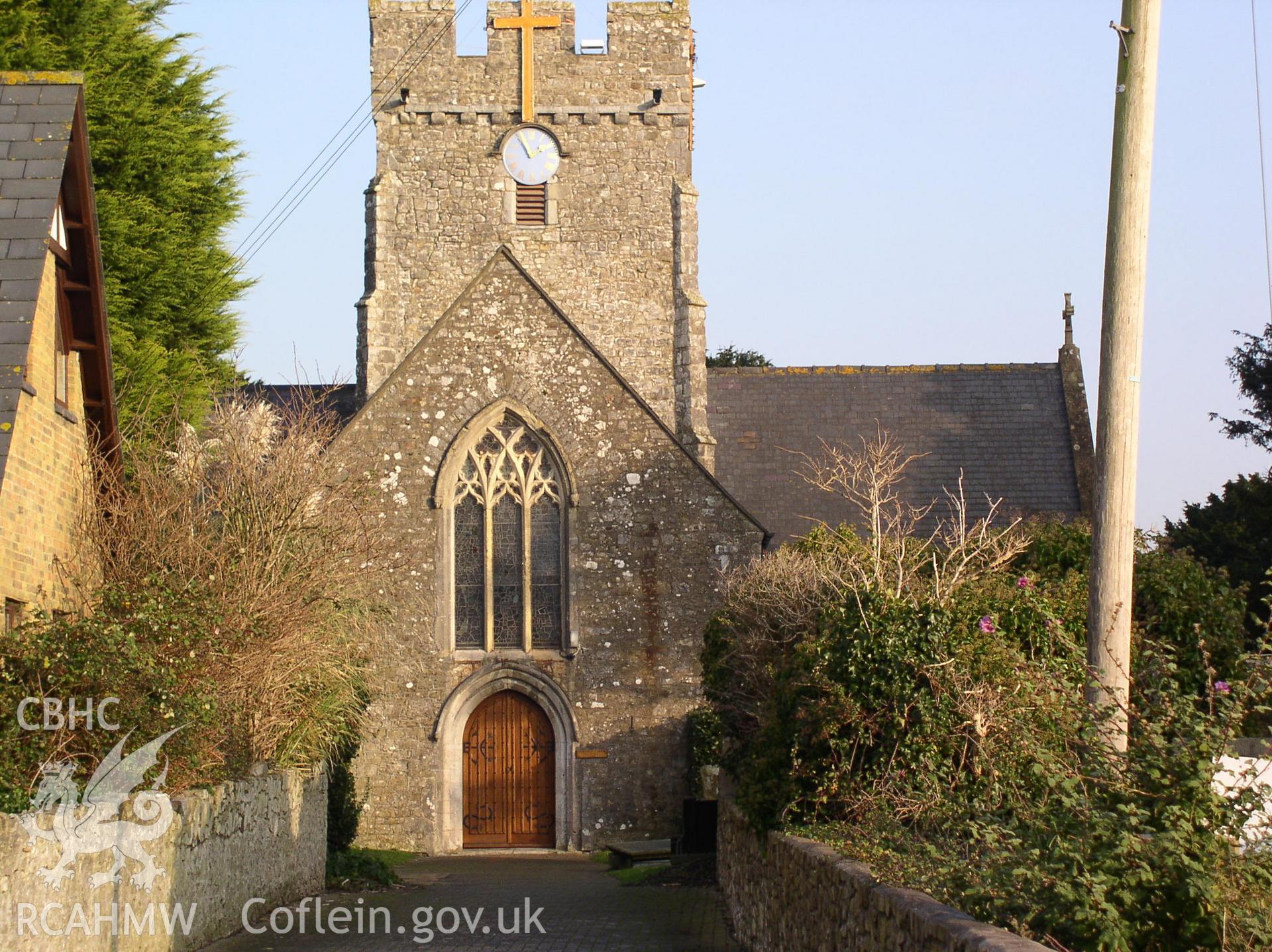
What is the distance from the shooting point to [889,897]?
646cm

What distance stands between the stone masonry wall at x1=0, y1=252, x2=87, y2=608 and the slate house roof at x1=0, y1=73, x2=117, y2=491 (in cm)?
23

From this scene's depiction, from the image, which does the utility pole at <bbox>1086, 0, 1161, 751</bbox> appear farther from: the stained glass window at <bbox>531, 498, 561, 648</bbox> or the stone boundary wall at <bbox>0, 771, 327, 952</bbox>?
the stained glass window at <bbox>531, 498, 561, 648</bbox>

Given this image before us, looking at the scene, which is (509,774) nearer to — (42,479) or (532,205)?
(532,205)

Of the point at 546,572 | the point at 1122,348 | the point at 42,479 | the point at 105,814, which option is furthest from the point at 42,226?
the point at 546,572

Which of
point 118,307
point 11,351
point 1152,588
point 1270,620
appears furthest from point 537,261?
point 1270,620

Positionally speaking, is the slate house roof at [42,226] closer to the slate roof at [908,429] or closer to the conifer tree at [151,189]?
the conifer tree at [151,189]

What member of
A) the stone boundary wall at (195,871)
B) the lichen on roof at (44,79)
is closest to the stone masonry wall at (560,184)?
the stone boundary wall at (195,871)

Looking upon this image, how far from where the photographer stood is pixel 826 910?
26.5 feet

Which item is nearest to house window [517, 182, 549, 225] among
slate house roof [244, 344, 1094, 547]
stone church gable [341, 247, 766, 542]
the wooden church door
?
stone church gable [341, 247, 766, 542]

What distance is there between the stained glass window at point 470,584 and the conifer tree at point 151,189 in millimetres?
4212

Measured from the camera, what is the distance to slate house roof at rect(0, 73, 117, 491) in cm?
1121

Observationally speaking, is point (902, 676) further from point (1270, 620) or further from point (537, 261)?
point (537, 261)

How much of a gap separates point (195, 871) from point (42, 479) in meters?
3.62

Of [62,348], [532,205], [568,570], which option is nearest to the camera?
[62,348]
